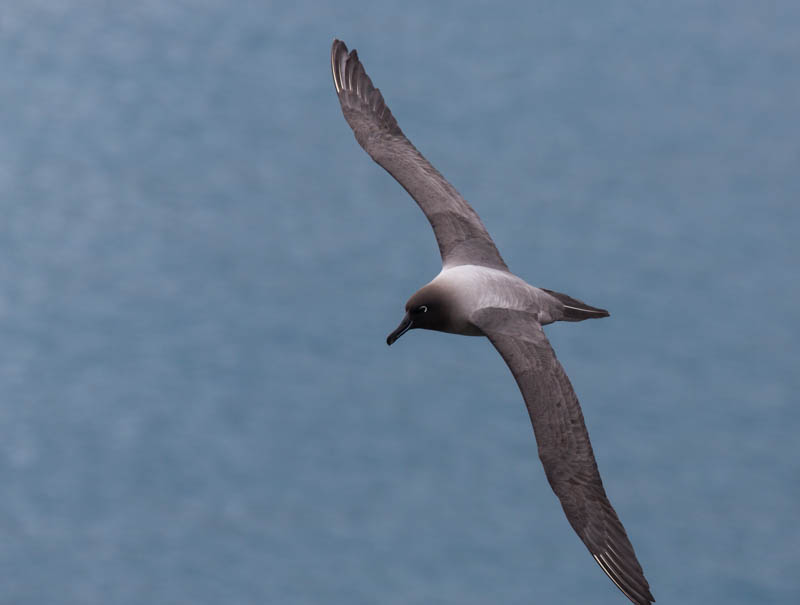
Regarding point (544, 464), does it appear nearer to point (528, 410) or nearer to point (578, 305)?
point (528, 410)

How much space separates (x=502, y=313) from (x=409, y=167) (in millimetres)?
2622

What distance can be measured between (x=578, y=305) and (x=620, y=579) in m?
3.35

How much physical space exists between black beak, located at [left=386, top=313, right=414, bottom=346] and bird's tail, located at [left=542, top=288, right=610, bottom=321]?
161 centimetres

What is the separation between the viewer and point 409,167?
1499cm

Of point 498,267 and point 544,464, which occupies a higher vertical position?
point 498,267

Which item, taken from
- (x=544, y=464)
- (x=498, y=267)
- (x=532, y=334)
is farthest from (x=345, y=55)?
(x=544, y=464)

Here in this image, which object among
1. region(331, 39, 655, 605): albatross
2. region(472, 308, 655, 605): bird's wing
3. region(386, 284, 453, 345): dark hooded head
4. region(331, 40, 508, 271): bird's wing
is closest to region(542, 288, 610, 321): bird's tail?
region(331, 39, 655, 605): albatross

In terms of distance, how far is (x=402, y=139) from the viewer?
15.5 metres

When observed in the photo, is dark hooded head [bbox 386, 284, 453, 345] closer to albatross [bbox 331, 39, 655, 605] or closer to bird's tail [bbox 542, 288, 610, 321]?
albatross [bbox 331, 39, 655, 605]

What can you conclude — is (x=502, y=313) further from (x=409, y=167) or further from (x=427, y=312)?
(x=409, y=167)

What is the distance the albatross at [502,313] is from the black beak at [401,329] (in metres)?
0.01

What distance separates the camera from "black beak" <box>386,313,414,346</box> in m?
13.7

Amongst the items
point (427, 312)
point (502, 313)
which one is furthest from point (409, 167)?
point (502, 313)

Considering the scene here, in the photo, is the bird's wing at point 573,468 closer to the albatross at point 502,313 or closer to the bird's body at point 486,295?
the albatross at point 502,313
